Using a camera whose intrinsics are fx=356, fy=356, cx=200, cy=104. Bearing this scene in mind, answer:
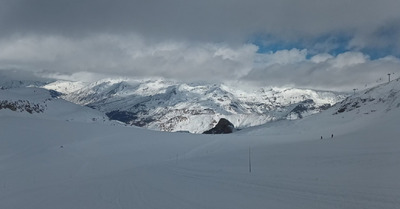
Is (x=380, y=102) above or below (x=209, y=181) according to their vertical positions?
Result: above

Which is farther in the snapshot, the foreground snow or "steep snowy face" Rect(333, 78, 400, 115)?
"steep snowy face" Rect(333, 78, 400, 115)

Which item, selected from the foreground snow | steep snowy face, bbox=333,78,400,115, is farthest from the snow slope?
steep snowy face, bbox=333,78,400,115

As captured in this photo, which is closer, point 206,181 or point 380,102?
point 206,181

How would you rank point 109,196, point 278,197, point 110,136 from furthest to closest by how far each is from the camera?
point 110,136 → point 109,196 → point 278,197

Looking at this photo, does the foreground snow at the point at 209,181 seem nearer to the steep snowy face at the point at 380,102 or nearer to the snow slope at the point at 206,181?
the snow slope at the point at 206,181

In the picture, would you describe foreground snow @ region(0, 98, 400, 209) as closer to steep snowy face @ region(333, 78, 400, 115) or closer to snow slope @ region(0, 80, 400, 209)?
snow slope @ region(0, 80, 400, 209)

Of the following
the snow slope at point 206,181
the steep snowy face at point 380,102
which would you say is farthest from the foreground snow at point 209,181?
the steep snowy face at point 380,102

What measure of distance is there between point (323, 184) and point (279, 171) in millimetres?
4702

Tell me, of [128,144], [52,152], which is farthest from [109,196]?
[128,144]

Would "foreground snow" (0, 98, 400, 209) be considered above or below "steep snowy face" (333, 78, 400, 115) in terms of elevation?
below

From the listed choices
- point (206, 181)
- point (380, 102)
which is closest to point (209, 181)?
point (206, 181)

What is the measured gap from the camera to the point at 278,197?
13.2m

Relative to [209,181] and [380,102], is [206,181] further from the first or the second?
[380,102]

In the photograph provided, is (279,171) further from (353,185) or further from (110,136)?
(110,136)
